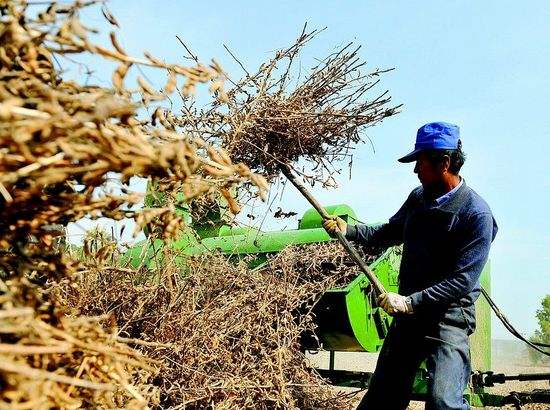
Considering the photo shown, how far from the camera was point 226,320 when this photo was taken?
419 cm

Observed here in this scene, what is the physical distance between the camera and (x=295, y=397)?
439cm

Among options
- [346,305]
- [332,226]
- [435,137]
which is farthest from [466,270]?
[346,305]

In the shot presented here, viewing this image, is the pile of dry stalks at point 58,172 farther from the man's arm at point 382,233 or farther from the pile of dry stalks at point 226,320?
the man's arm at point 382,233

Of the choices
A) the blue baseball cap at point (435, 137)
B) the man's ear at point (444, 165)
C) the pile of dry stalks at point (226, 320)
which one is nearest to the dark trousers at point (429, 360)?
the pile of dry stalks at point (226, 320)

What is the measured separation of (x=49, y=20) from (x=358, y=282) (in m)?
3.60

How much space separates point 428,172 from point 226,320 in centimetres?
170

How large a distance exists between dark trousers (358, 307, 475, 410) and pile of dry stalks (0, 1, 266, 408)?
2299 mm

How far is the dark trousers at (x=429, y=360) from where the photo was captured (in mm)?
3473

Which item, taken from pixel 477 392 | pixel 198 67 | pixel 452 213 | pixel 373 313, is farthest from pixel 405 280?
pixel 198 67

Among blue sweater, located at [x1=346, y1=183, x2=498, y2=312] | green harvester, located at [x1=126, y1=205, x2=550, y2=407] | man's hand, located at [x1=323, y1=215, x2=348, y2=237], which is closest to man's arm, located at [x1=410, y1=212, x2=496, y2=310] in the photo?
blue sweater, located at [x1=346, y1=183, x2=498, y2=312]

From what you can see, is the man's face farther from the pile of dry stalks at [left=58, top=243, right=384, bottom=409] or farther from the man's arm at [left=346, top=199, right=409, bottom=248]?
the pile of dry stalks at [left=58, top=243, right=384, bottom=409]

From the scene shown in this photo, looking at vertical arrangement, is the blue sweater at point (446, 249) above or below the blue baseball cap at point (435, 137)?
below

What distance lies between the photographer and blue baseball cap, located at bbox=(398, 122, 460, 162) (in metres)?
3.87

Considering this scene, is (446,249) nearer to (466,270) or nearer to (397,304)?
(466,270)
